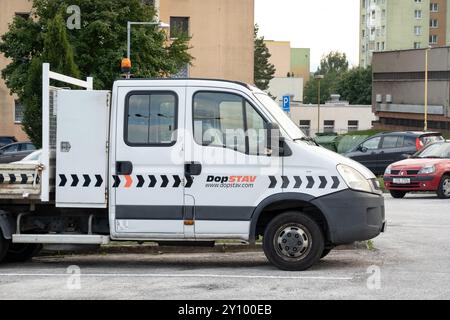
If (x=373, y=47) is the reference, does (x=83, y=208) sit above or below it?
below

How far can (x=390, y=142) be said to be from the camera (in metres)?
30.8

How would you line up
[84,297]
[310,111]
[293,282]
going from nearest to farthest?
[84,297], [293,282], [310,111]

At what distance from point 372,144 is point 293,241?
20721 millimetres

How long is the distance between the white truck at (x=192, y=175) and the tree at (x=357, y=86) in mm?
117072

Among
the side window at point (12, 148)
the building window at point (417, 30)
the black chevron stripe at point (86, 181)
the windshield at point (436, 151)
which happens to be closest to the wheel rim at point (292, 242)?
the black chevron stripe at point (86, 181)

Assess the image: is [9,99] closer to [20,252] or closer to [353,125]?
[20,252]

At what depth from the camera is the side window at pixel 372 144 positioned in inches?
1224

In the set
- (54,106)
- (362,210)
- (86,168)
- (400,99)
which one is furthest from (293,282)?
(400,99)

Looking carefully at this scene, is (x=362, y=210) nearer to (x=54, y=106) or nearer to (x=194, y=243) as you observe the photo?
(x=194, y=243)

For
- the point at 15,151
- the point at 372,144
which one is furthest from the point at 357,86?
the point at 372,144

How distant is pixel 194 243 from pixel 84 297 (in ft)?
7.74

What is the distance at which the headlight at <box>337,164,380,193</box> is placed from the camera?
11.0m

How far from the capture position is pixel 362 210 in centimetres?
1097

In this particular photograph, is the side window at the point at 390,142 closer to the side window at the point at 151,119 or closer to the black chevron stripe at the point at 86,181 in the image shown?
the side window at the point at 151,119
